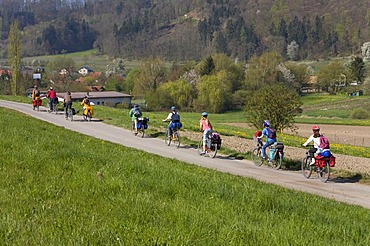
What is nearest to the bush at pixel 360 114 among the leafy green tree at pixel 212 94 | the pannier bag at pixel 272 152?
the leafy green tree at pixel 212 94

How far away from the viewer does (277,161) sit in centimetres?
1814

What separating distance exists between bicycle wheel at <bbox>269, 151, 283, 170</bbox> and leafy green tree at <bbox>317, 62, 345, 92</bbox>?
10056 cm

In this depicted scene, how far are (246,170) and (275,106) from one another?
22.7m

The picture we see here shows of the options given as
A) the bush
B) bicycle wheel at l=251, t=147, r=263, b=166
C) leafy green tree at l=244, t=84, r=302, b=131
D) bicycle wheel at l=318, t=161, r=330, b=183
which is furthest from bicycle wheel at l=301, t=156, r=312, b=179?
the bush

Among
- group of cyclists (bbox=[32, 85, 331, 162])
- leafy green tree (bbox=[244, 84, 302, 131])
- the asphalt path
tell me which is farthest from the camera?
leafy green tree (bbox=[244, 84, 302, 131])

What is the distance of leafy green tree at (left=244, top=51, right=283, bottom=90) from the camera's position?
96.1 meters

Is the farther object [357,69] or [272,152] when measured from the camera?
[357,69]

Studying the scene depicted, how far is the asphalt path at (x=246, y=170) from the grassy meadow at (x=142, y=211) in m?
3.90

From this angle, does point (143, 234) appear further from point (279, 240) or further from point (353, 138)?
point (353, 138)

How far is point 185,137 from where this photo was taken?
23.9 m

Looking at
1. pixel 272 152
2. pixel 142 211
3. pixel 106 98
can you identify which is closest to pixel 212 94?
pixel 106 98

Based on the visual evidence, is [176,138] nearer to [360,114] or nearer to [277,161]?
[277,161]

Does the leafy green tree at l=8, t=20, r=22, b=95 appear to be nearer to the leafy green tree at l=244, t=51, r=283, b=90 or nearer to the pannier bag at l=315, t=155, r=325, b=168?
the leafy green tree at l=244, t=51, r=283, b=90

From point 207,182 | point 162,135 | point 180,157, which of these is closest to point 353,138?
point 162,135
